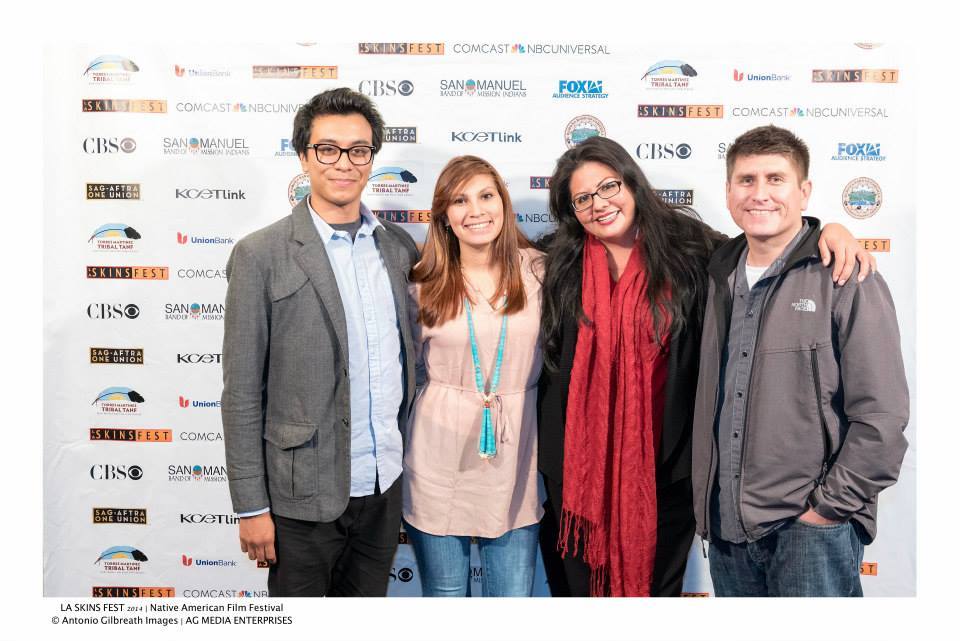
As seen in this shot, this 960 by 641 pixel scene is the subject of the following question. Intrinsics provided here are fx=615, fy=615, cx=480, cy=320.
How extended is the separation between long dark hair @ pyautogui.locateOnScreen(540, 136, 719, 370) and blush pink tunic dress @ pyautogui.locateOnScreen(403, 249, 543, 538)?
0.23ft

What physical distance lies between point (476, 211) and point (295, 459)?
1106 mm

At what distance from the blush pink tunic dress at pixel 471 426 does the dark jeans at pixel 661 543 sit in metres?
→ 0.15

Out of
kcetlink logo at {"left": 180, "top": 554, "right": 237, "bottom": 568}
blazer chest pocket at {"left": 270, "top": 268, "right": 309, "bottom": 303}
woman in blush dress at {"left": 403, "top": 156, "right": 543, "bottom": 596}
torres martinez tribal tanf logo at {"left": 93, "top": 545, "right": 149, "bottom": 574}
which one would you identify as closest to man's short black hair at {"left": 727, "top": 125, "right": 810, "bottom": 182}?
woman in blush dress at {"left": 403, "top": 156, "right": 543, "bottom": 596}

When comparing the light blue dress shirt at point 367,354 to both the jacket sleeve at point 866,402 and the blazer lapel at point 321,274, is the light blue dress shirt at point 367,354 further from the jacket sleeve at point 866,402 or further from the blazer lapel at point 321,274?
the jacket sleeve at point 866,402

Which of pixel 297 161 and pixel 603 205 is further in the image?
pixel 297 161

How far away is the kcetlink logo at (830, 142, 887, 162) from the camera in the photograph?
2719 millimetres

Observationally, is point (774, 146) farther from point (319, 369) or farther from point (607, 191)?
point (319, 369)

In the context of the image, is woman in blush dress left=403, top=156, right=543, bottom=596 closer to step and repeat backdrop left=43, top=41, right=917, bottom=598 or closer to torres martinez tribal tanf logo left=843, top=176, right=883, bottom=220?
step and repeat backdrop left=43, top=41, right=917, bottom=598

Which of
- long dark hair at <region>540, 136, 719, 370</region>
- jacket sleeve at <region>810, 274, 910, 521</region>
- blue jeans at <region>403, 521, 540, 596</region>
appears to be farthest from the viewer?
blue jeans at <region>403, 521, 540, 596</region>

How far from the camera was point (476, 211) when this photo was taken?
228 centimetres

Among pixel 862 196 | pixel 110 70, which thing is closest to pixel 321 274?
pixel 110 70

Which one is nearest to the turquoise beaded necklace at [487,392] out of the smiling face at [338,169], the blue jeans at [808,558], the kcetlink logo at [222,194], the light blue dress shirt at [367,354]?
the light blue dress shirt at [367,354]

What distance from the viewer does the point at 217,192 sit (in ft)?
9.02

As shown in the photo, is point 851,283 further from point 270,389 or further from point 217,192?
point 217,192
